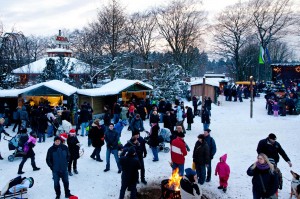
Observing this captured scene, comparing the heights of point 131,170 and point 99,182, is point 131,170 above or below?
above

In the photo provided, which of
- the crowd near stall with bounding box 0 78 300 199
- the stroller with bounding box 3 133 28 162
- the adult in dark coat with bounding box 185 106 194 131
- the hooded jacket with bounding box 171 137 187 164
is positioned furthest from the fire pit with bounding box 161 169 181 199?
the adult in dark coat with bounding box 185 106 194 131

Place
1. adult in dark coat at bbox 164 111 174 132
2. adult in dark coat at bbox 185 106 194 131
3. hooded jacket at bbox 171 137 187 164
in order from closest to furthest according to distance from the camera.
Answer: hooded jacket at bbox 171 137 187 164
adult in dark coat at bbox 164 111 174 132
adult in dark coat at bbox 185 106 194 131

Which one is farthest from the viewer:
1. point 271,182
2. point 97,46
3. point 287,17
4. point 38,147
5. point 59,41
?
point 59,41

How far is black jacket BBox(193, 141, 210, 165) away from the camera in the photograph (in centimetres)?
862

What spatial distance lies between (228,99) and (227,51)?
17.7 meters

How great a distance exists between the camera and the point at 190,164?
11070 millimetres

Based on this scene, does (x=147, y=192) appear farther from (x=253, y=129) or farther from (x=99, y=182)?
(x=253, y=129)

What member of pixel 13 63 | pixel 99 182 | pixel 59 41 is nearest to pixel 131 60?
pixel 59 41

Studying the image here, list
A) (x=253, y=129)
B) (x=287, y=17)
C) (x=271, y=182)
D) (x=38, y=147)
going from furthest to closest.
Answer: (x=287, y=17) < (x=253, y=129) < (x=38, y=147) < (x=271, y=182)

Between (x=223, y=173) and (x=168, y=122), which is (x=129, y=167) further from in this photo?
(x=168, y=122)

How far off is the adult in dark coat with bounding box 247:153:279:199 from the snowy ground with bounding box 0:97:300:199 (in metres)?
2.30

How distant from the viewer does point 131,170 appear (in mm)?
7375

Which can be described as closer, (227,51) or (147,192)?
(147,192)

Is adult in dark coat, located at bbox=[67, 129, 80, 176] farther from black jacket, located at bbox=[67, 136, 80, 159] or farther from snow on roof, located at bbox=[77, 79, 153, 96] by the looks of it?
snow on roof, located at bbox=[77, 79, 153, 96]
